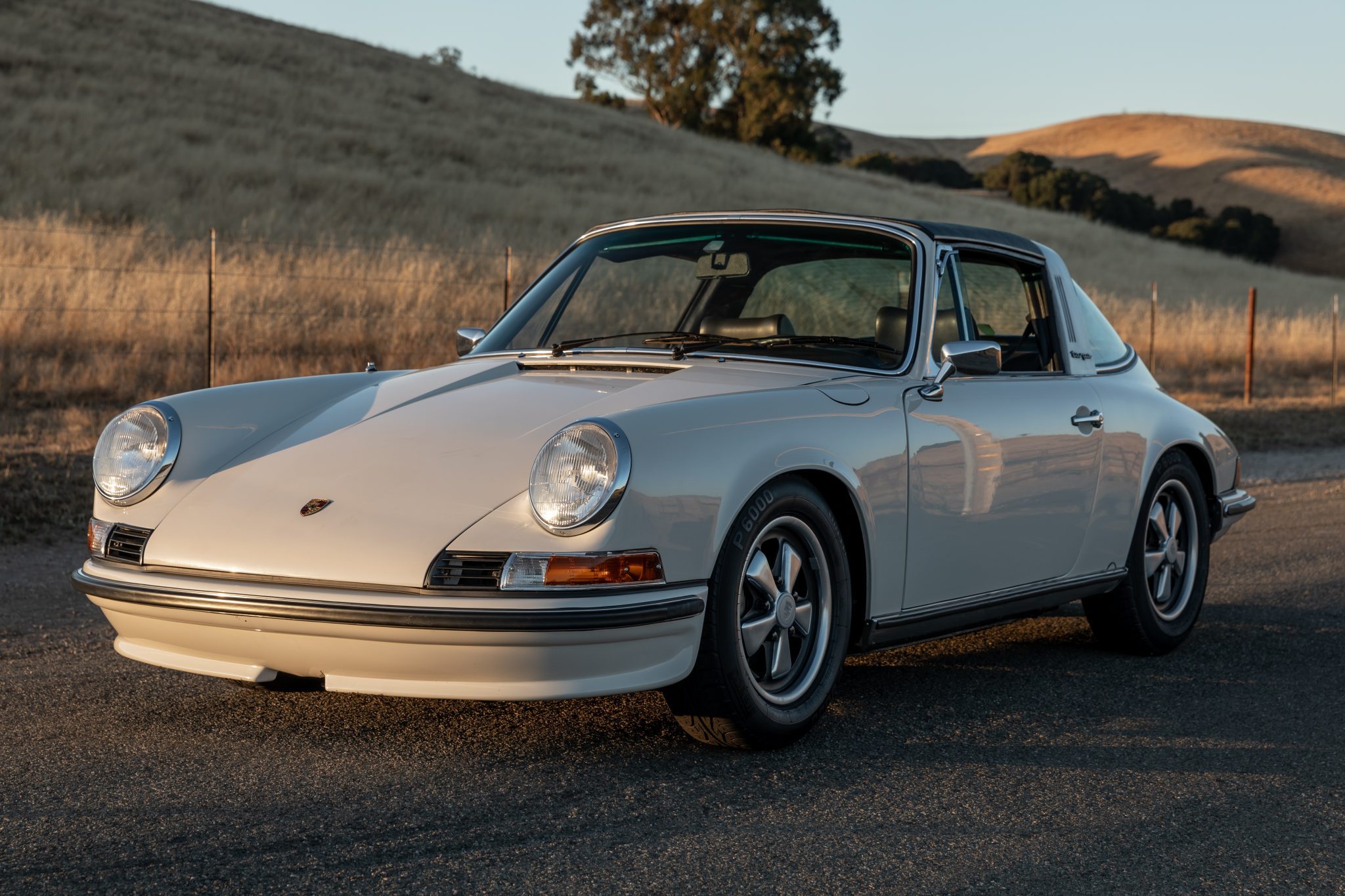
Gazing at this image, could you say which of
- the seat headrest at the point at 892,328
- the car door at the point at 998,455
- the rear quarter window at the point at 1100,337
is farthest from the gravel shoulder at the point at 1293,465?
the seat headrest at the point at 892,328

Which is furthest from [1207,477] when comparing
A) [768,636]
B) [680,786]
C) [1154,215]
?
[1154,215]

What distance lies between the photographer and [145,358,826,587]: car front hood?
3836mm

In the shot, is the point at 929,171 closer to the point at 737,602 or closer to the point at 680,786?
the point at 737,602

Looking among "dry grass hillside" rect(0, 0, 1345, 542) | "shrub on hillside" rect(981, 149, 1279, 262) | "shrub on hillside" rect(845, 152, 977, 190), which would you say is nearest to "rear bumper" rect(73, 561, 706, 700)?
"dry grass hillside" rect(0, 0, 1345, 542)

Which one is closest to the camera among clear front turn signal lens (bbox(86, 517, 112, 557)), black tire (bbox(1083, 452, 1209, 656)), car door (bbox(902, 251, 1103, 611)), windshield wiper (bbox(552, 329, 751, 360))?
clear front turn signal lens (bbox(86, 517, 112, 557))

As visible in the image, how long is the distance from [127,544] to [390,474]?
0.82 m

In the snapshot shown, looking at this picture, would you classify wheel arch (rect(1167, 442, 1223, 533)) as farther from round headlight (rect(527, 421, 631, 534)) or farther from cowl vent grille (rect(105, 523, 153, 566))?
cowl vent grille (rect(105, 523, 153, 566))

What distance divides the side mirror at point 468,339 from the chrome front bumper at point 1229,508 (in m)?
3.15

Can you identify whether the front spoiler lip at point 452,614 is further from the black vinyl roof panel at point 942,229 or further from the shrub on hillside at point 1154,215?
the shrub on hillside at point 1154,215

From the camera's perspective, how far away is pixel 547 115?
46656mm

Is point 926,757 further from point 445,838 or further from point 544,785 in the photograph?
point 445,838

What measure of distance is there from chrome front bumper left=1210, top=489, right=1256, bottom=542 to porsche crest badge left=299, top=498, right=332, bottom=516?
12.9 ft

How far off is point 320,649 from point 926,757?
1708 millimetres

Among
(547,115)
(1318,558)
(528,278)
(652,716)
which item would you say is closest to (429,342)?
(528,278)
